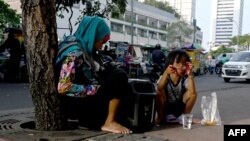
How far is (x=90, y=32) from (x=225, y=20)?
107859mm

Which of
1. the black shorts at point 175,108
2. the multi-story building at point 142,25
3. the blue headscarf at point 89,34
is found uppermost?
the multi-story building at point 142,25

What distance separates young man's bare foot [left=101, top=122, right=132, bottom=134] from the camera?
4.52 m

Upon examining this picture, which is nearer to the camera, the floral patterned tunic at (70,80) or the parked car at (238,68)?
the floral patterned tunic at (70,80)

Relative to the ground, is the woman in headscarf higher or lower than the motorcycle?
higher

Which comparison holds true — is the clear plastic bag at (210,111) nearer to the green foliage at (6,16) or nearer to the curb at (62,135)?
the curb at (62,135)

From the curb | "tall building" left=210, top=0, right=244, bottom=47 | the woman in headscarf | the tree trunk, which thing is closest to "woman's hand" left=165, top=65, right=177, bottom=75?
the woman in headscarf

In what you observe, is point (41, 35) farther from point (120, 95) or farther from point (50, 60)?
point (120, 95)

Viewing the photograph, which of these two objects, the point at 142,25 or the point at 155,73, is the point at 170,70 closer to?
the point at 155,73

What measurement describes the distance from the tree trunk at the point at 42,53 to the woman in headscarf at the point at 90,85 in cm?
16

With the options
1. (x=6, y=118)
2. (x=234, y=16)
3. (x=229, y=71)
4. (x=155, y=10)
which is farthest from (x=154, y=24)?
(x=6, y=118)

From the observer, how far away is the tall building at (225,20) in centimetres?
9938

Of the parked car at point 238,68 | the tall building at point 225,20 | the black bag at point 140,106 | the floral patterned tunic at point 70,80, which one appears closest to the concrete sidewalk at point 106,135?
the black bag at point 140,106

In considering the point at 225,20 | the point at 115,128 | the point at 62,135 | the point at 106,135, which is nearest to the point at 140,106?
the point at 115,128

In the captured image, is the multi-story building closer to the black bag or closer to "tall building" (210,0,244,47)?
"tall building" (210,0,244,47)
